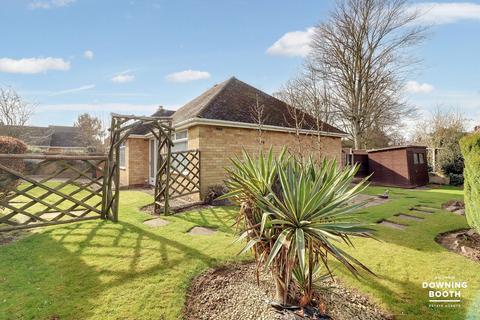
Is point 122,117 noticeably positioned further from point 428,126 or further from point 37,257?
point 428,126

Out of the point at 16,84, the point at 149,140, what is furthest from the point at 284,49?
the point at 16,84

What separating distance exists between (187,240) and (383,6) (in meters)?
24.5

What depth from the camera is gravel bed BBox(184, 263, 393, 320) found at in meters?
2.83

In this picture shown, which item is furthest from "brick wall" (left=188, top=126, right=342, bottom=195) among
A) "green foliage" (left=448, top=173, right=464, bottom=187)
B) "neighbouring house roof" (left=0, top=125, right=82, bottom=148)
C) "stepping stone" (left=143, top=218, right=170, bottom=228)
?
"neighbouring house roof" (left=0, top=125, right=82, bottom=148)

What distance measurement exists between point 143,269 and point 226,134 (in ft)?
22.7

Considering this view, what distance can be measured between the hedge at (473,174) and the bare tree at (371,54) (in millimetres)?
15876

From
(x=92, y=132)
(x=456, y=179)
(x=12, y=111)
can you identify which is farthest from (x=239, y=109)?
(x=92, y=132)

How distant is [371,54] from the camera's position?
2012cm

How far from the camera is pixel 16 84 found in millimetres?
21984

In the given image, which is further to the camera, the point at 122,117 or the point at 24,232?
the point at 122,117

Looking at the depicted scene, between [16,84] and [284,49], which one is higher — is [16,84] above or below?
below

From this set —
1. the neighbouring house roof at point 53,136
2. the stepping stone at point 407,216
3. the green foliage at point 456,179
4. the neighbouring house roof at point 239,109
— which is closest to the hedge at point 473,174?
the stepping stone at point 407,216

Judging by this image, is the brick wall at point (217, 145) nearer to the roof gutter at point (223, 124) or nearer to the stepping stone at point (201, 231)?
the roof gutter at point (223, 124)

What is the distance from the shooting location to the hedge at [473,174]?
4.62 meters
